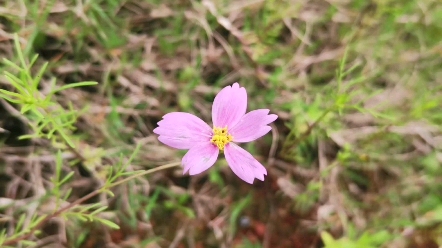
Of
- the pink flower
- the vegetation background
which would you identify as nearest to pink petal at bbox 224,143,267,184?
the pink flower

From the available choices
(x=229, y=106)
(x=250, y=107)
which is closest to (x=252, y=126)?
(x=229, y=106)

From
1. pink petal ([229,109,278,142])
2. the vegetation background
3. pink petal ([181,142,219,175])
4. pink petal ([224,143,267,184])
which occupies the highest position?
pink petal ([229,109,278,142])

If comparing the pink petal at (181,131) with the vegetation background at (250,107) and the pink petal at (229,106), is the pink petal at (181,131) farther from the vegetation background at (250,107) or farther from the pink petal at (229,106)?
the vegetation background at (250,107)

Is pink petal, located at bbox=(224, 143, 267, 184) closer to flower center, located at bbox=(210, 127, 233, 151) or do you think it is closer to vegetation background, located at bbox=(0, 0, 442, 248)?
flower center, located at bbox=(210, 127, 233, 151)

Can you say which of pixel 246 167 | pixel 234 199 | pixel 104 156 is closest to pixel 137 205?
pixel 104 156

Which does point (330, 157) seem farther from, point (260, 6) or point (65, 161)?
point (65, 161)

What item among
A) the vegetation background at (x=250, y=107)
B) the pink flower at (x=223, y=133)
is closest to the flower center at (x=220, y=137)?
the pink flower at (x=223, y=133)

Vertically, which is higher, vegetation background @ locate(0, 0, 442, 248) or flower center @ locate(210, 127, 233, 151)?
flower center @ locate(210, 127, 233, 151)
